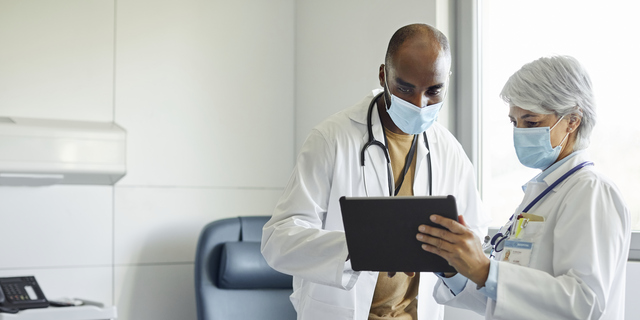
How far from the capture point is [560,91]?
52.1 inches

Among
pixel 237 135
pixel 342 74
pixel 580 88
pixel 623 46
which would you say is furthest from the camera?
pixel 237 135

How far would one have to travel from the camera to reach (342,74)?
10.1ft

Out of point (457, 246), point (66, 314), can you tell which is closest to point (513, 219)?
point (457, 246)

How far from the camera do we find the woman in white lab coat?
117cm

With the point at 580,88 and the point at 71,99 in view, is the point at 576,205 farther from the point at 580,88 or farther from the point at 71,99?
the point at 71,99

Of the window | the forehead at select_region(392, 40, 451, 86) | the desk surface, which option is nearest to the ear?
the forehead at select_region(392, 40, 451, 86)

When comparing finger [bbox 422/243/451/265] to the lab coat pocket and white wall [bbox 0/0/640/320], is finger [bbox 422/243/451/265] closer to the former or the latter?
the lab coat pocket

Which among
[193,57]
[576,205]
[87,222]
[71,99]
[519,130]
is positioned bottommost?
[87,222]

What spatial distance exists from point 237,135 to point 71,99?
2.81ft

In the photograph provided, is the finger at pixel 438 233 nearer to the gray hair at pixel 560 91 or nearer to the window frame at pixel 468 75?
the gray hair at pixel 560 91

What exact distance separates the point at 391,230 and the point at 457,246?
136mm

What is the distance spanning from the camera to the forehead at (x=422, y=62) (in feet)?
4.98

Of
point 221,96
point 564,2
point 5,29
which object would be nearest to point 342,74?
point 221,96

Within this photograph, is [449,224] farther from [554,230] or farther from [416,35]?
[416,35]
